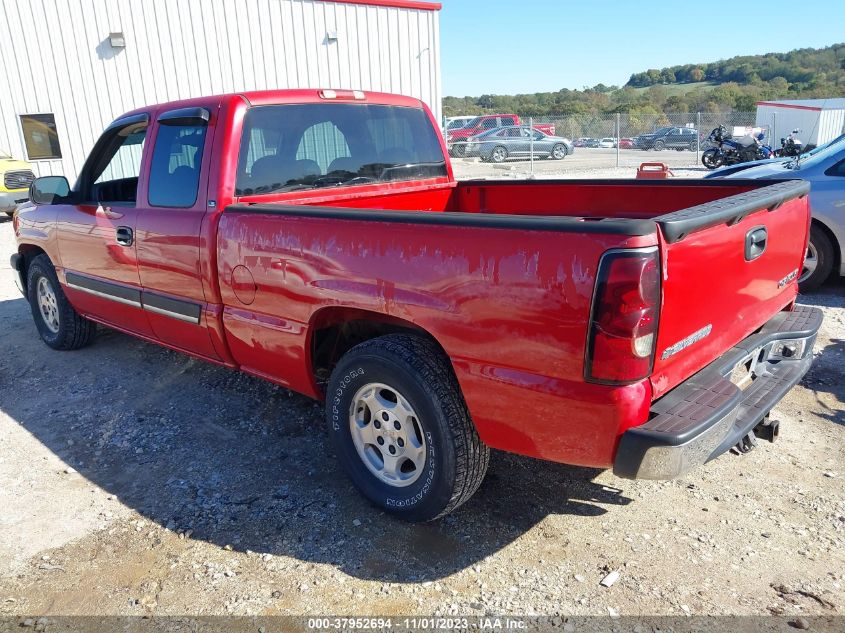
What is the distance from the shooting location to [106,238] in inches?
172

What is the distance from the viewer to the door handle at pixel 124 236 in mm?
4098

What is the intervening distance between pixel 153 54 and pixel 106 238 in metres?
12.5

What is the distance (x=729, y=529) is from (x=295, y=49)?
16.2 metres

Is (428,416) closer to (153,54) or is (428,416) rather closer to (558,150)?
(153,54)

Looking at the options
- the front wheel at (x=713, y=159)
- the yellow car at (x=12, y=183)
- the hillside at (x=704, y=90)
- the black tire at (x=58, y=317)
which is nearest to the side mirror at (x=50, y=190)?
the black tire at (x=58, y=317)

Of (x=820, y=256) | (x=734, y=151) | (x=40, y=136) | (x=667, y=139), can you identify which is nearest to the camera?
(x=820, y=256)

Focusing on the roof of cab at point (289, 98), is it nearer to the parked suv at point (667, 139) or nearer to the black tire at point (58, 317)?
the black tire at point (58, 317)

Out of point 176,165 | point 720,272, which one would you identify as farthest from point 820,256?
point 176,165

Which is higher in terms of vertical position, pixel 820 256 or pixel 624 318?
pixel 624 318

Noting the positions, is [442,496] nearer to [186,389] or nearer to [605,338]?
[605,338]

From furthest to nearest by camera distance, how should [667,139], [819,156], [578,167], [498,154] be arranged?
[667,139] → [498,154] → [578,167] → [819,156]

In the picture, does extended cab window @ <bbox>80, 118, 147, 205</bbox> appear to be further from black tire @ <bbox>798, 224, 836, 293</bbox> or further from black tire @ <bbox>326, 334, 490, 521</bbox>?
black tire @ <bbox>798, 224, 836, 293</bbox>

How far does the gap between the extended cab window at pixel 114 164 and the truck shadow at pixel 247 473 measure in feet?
4.49

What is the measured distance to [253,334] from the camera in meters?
3.47
